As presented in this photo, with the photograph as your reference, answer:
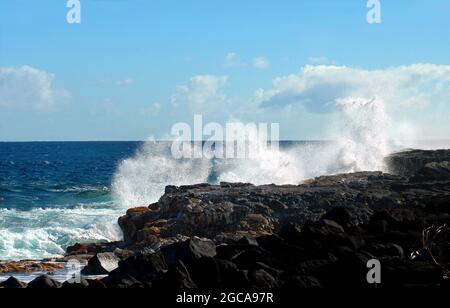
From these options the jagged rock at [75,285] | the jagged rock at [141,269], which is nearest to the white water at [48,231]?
the jagged rock at [141,269]

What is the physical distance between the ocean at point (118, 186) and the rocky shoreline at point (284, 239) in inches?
147

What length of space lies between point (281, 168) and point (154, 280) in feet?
81.4

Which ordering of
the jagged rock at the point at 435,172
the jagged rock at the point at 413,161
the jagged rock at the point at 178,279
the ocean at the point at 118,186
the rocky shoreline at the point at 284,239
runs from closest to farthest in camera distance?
the jagged rock at the point at 178,279 → the rocky shoreline at the point at 284,239 → the jagged rock at the point at 435,172 → the ocean at the point at 118,186 → the jagged rock at the point at 413,161

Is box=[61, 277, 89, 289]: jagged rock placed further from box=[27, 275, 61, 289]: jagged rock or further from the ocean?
the ocean

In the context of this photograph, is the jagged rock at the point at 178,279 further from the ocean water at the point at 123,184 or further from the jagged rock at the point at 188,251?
the ocean water at the point at 123,184

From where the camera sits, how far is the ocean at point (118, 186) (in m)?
23.4

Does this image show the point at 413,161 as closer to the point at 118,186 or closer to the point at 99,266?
the point at 118,186

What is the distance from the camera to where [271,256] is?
11.7 meters

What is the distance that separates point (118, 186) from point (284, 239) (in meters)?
27.7

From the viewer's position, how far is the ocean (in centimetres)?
2336

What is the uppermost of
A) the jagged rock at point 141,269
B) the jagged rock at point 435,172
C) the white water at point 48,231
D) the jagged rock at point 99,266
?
the jagged rock at point 435,172

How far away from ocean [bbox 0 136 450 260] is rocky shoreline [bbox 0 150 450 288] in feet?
12.2
